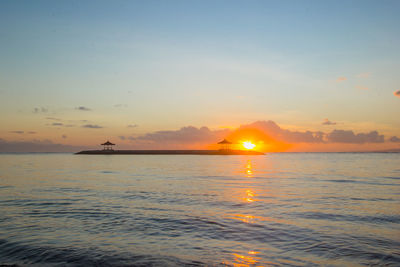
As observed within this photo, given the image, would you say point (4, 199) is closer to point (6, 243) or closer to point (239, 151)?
point (6, 243)

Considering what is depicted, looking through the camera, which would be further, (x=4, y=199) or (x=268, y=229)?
(x=4, y=199)

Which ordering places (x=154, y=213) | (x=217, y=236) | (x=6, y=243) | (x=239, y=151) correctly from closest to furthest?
1. (x=6, y=243)
2. (x=217, y=236)
3. (x=154, y=213)
4. (x=239, y=151)

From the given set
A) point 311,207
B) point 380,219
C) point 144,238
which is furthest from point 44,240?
point 380,219

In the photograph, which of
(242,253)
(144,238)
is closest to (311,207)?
(242,253)

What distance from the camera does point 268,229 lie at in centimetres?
1295

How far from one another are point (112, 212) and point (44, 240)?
531 centimetres

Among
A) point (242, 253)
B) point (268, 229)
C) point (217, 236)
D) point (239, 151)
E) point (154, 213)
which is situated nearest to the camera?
point (242, 253)

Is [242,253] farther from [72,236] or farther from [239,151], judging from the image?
[239,151]

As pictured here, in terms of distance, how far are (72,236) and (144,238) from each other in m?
3.02

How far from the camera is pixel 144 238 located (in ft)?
38.2

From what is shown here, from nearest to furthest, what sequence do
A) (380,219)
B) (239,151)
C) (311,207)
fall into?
1. (380,219)
2. (311,207)
3. (239,151)

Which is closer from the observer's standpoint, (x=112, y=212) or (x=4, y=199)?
(x=112, y=212)

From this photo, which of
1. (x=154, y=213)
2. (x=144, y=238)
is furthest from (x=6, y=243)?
(x=154, y=213)

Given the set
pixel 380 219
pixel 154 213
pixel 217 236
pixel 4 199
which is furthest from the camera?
pixel 4 199
